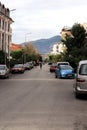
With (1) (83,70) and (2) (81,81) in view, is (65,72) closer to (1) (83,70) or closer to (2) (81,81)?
(1) (83,70)

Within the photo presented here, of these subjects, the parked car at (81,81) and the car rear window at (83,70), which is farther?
the car rear window at (83,70)

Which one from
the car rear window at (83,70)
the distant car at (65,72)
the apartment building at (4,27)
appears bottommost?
the distant car at (65,72)

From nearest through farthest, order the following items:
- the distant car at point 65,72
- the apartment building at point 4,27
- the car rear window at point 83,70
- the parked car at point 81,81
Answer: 1. the parked car at point 81,81
2. the car rear window at point 83,70
3. the distant car at point 65,72
4. the apartment building at point 4,27

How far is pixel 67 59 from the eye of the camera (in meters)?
73.8

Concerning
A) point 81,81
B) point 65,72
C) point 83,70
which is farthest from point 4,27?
point 81,81

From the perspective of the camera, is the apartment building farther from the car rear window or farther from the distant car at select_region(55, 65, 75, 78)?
the car rear window

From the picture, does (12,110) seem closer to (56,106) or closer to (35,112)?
(35,112)

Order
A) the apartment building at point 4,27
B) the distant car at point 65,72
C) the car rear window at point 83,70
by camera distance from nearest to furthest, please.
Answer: the car rear window at point 83,70, the distant car at point 65,72, the apartment building at point 4,27

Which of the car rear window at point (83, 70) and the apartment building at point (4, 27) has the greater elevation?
the apartment building at point (4, 27)

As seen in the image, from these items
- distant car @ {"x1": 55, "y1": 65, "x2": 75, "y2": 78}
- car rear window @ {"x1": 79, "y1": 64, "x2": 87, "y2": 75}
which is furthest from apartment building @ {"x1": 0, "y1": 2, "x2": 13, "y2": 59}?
car rear window @ {"x1": 79, "y1": 64, "x2": 87, "y2": 75}

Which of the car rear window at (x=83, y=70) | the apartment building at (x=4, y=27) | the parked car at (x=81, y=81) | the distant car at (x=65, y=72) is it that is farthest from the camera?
the apartment building at (x=4, y=27)

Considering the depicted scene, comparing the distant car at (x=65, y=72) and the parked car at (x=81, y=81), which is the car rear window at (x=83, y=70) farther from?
the distant car at (x=65, y=72)

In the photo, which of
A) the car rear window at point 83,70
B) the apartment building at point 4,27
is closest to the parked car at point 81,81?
the car rear window at point 83,70

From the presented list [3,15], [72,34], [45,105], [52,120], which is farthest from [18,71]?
[52,120]
